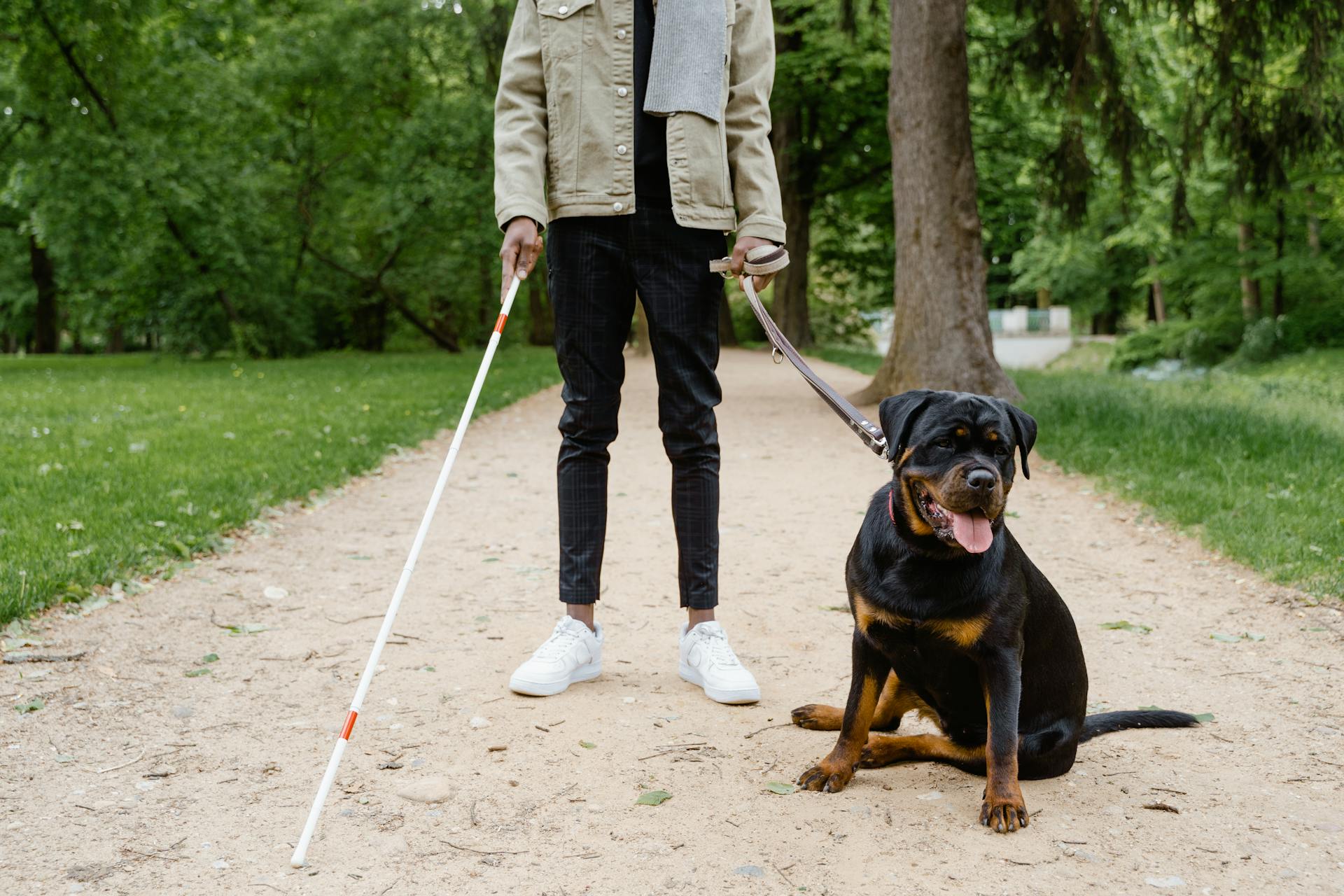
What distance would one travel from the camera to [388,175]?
2303cm

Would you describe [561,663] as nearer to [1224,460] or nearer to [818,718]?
[818,718]

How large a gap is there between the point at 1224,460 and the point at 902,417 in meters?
5.98

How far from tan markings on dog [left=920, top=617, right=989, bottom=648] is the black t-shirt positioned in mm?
1690

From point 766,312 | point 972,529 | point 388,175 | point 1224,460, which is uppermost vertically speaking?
point 388,175

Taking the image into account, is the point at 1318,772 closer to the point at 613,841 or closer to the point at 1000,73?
the point at 613,841

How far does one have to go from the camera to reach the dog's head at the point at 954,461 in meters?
2.77

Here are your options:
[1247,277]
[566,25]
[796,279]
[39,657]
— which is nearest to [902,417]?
[566,25]

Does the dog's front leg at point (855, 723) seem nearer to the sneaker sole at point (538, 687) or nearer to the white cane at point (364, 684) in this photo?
the sneaker sole at point (538, 687)

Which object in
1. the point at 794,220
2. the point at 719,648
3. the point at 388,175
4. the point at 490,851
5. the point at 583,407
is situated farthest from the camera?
the point at 794,220

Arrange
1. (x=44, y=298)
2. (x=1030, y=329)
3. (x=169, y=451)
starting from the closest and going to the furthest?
(x=169, y=451), (x=44, y=298), (x=1030, y=329)

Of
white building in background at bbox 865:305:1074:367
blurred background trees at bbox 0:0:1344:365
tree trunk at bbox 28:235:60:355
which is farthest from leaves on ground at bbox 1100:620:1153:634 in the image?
white building in background at bbox 865:305:1074:367

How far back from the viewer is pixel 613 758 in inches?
130

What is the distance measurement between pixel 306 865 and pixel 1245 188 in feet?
38.2

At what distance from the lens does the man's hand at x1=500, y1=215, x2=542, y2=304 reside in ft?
11.9
